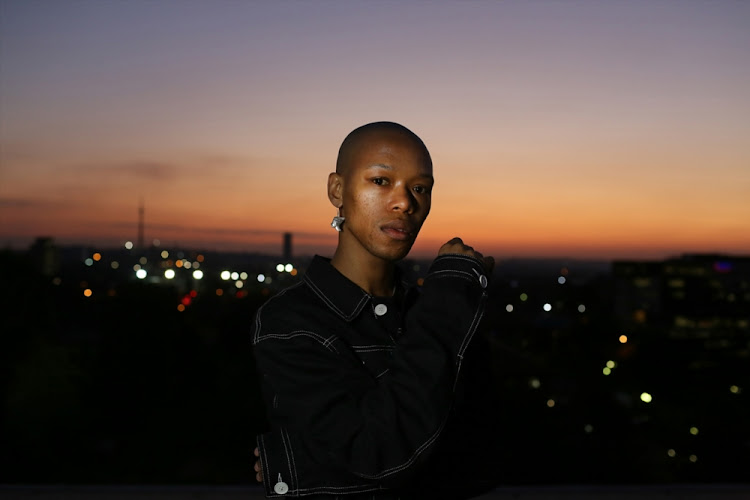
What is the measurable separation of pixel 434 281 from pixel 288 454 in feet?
1.47

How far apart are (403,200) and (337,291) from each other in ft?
0.80

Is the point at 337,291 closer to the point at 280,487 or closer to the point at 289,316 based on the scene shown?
the point at 289,316

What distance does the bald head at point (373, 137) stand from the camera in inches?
58.0

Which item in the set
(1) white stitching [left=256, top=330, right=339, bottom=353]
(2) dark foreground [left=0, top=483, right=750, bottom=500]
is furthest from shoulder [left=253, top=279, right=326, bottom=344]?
(2) dark foreground [left=0, top=483, right=750, bottom=500]

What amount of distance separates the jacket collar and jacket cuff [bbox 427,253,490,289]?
0.84 feet

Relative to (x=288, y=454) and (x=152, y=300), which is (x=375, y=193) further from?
(x=152, y=300)

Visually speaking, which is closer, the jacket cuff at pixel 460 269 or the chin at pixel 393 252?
the jacket cuff at pixel 460 269

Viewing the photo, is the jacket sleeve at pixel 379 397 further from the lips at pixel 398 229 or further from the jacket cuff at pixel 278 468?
the lips at pixel 398 229

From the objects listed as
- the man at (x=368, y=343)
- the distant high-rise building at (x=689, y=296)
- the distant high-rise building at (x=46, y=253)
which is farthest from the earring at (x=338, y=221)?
the distant high-rise building at (x=689, y=296)

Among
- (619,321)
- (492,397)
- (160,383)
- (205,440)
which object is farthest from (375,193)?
(619,321)

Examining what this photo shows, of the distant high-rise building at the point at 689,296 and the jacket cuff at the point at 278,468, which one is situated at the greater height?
the jacket cuff at the point at 278,468

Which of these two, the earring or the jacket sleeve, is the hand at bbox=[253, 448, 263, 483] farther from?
the earring

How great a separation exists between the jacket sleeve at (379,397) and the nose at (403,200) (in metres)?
0.18

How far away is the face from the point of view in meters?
1.45
